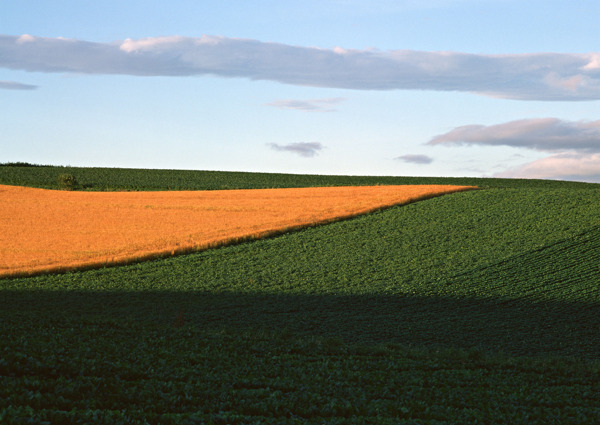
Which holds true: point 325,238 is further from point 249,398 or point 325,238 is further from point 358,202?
point 249,398

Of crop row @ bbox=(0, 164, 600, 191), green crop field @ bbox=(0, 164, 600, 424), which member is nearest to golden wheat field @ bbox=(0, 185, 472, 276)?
green crop field @ bbox=(0, 164, 600, 424)

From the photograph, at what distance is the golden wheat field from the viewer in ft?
144

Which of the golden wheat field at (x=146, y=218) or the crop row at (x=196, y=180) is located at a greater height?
the crop row at (x=196, y=180)

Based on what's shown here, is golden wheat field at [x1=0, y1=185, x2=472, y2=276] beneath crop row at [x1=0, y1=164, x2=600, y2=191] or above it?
beneath

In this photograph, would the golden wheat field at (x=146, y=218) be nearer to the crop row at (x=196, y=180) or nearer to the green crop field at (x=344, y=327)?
the green crop field at (x=344, y=327)

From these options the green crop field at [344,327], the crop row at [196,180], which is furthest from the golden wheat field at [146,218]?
the crop row at [196,180]

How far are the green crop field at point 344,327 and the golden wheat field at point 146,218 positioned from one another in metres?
2.45

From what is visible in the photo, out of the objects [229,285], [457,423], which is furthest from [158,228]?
[457,423]

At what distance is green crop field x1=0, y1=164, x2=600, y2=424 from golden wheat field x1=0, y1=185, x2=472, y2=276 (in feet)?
8.05

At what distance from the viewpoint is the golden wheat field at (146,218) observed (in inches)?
1729

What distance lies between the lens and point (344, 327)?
90.2ft

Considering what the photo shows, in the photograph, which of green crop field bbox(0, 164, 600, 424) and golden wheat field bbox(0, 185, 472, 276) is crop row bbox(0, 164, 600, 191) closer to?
golden wheat field bbox(0, 185, 472, 276)

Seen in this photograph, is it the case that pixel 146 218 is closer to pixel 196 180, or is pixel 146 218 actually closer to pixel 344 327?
pixel 344 327

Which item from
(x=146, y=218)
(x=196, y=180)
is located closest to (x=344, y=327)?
(x=146, y=218)
